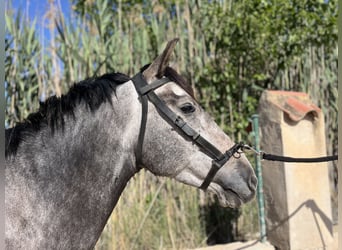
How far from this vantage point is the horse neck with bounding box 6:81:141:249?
1422 millimetres

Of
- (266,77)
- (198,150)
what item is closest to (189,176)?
(198,150)

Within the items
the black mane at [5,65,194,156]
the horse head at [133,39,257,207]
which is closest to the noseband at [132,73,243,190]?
the horse head at [133,39,257,207]

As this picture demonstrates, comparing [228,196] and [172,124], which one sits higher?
[172,124]

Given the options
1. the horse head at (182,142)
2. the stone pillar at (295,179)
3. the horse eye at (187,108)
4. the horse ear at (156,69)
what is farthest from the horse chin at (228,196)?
the stone pillar at (295,179)

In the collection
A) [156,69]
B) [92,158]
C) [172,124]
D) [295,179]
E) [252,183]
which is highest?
[156,69]

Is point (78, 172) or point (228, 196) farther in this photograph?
point (228, 196)

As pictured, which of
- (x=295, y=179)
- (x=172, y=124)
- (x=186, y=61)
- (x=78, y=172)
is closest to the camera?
(x=78, y=172)

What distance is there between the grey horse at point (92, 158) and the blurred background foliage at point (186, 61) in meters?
2.18

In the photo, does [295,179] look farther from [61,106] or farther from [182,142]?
[61,106]

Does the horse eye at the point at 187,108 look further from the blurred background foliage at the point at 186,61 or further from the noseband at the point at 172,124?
the blurred background foliage at the point at 186,61

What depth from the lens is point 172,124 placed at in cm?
164

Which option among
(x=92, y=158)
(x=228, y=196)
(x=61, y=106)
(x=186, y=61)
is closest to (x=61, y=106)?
(x=61, y=106)

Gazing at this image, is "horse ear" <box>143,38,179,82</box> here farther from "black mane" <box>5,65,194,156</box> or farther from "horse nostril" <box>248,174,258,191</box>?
"horse nostril" <box>248,174,258,191</box>

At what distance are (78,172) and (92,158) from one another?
0.26 feet
